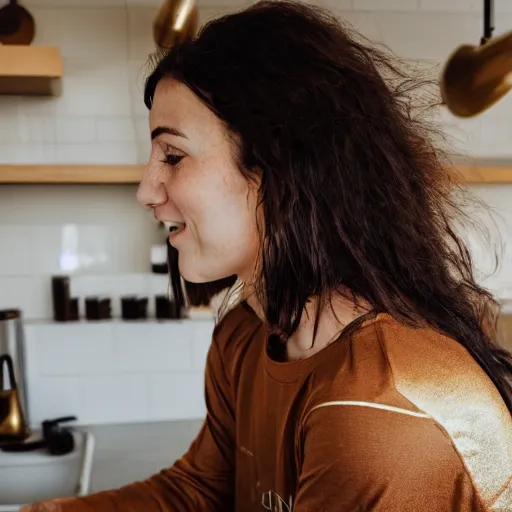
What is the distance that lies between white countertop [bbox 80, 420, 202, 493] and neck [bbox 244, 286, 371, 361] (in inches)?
34.8

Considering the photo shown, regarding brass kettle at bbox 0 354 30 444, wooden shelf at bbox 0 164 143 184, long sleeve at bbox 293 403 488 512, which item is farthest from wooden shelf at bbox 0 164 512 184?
long sleeve at bbox 293 403 488 512

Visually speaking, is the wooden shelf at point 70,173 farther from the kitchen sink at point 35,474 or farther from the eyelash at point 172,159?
the eyelash at point 172,159

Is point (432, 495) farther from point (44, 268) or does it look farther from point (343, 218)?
point (44, 268)

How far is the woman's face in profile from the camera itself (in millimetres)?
736

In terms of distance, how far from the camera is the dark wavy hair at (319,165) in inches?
28.0

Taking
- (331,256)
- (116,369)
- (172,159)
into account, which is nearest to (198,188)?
(172,159)

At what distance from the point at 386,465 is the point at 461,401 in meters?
0.11

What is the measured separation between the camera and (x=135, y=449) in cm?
168

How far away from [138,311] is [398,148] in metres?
1.24

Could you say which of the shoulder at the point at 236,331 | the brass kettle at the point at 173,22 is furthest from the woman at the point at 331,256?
the brass kettle at the point at 173,22

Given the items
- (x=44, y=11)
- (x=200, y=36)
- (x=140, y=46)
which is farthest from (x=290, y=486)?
(x=44, y=11)

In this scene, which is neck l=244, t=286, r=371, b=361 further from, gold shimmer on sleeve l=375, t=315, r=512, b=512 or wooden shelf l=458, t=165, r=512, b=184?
wooden shelf l=458, t=165, r=512, b=184

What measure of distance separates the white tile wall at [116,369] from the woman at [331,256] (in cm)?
107

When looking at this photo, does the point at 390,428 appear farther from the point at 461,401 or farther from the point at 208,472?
the point at 208,472
